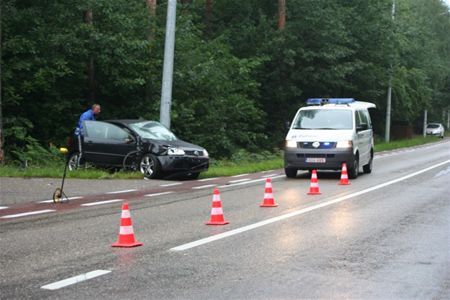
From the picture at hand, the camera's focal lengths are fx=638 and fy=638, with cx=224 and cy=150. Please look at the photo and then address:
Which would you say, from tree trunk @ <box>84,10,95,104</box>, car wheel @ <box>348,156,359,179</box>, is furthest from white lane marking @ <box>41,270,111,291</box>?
tree trunk @ <box>84,10,95,104</box>

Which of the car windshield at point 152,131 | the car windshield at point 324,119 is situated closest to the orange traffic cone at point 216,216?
the car windshield at point 152,131

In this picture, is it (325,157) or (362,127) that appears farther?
(362,127)

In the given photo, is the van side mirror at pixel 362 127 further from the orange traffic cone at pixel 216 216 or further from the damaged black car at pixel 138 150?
the orange traffic cone at pixel 216 216

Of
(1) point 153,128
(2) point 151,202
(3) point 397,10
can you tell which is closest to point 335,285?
(2) point 151,202

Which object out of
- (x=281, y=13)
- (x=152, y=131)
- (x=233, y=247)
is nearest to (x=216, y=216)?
(x=233, y=247)

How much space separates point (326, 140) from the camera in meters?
17.1

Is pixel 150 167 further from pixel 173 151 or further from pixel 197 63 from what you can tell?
pixel 197 63

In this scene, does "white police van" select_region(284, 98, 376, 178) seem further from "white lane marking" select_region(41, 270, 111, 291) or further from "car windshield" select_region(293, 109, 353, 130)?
"white lane marking" select_region(41, 270, 111, 291)

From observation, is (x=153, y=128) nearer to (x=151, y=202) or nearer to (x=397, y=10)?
(x=151, y=202)

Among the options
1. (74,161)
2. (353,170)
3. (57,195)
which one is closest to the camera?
(57,195)

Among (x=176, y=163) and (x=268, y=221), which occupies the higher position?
(x=176, y=163)

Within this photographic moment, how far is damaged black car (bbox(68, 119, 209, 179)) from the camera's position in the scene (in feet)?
53.2

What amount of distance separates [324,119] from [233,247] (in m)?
10.8

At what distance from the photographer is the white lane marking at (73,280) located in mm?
5832
